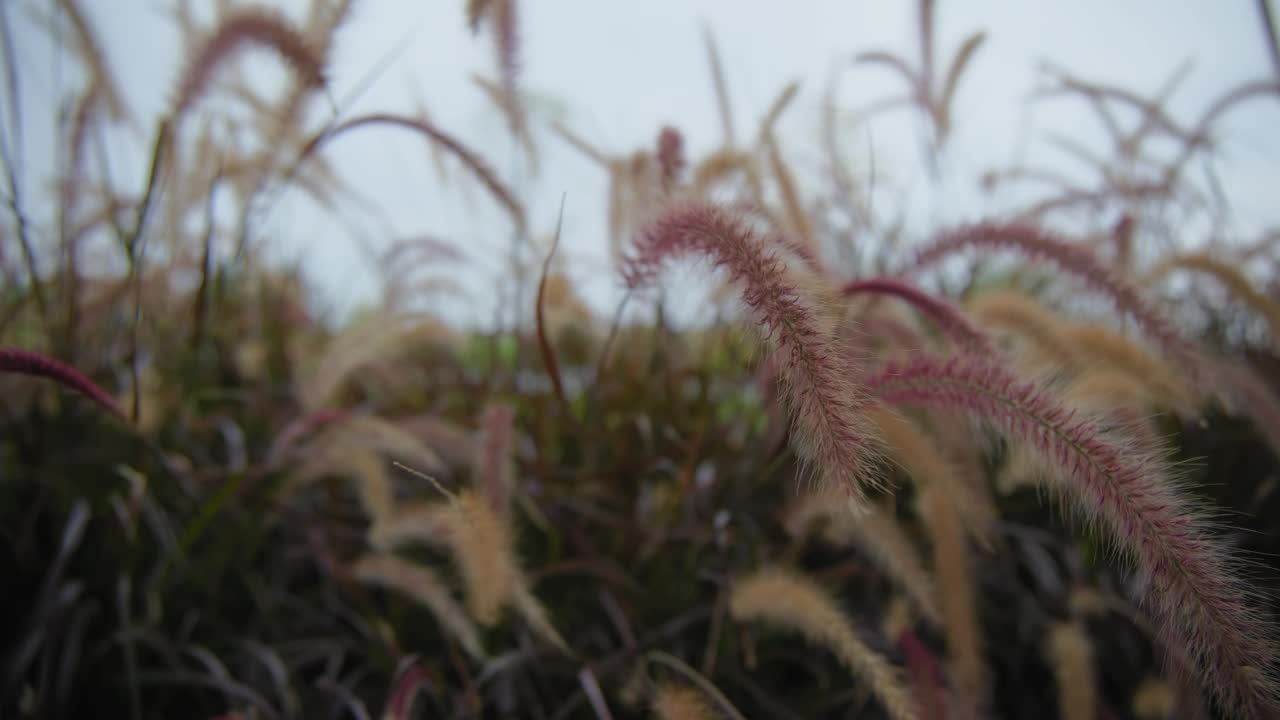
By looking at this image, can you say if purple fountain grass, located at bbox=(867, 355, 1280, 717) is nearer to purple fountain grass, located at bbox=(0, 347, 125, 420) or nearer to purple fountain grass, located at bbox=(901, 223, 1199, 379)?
purple fountain grass, located at bbox=(901, 223, 1199, 379)

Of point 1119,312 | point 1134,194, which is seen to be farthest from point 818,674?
point 1134,194

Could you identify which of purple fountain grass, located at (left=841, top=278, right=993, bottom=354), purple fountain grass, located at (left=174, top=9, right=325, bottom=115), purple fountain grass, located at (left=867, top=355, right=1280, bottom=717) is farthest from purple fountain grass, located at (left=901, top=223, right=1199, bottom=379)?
purple fountain grass, located at (left=174, top=9, right=325, bottom=115)

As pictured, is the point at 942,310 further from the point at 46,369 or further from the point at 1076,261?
the point at 46,369

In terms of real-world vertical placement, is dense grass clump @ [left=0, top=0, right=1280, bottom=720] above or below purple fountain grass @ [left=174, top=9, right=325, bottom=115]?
below

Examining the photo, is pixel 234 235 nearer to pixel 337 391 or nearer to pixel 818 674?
pixel 337 391

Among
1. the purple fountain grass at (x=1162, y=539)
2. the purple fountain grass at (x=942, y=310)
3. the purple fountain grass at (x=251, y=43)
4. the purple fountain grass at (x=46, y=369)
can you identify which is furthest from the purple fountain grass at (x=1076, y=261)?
the purple fountain grass at (x=46, y=369)

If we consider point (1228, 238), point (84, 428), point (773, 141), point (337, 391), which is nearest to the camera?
point (773, 141)
